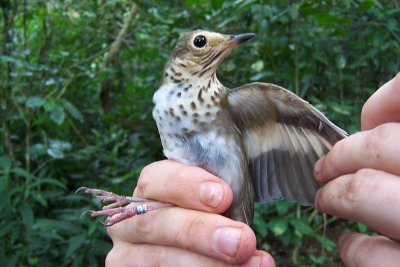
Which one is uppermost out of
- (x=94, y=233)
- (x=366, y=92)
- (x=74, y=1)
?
(x=74, y=1)

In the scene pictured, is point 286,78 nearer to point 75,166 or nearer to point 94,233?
point 94,233

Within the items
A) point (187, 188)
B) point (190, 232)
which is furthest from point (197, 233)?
point (187, 188)

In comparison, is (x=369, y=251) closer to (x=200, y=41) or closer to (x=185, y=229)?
(x=185, y=229)

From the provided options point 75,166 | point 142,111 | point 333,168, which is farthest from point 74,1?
point 333,168

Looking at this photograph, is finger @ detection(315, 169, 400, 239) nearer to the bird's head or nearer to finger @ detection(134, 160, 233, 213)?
finger @ detection(134, 160, 233, 213)

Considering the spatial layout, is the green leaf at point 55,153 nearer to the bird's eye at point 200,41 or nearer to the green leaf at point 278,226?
the green leaf at point 278,226
